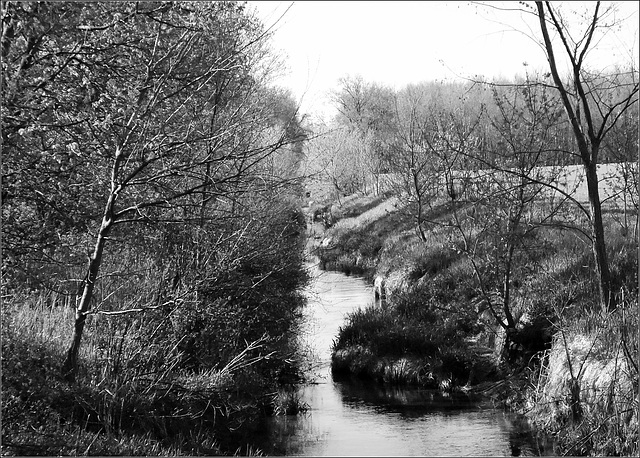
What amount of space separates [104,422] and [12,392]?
1037mm

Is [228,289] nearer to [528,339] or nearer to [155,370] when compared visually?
[155,370]

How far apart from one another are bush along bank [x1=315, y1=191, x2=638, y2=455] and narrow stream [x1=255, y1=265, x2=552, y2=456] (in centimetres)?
50

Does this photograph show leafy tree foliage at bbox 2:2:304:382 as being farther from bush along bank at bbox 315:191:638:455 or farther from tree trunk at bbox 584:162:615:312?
tree trunk at bbox 584:162:615:312

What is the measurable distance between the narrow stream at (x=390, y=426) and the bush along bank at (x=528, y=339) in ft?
1.64

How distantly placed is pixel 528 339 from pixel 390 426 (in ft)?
11.5

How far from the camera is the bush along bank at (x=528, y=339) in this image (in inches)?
379

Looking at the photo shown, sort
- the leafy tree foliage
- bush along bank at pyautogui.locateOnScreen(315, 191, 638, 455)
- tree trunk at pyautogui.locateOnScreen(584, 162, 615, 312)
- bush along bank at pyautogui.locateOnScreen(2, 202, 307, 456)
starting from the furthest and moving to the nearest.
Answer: tree trunk at pyautogui.locateOnScreen(584, 162, 615, 312), bush along bank at pyautogui.locateOnScreen(315, 191, 638, 455), bush along bank at pyautogui.locateOnScreen(2, 202, 307, 456), the leafy tree foliage

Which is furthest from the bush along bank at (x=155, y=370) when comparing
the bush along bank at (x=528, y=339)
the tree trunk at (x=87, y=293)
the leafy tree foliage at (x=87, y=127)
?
the bush along bank at (x=528, y=339)

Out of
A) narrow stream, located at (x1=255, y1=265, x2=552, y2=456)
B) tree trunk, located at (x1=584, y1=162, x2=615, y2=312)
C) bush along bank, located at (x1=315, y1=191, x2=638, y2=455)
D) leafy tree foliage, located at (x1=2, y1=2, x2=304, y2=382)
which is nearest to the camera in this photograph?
leafy tree foliage, located at (x1=2, y1=2, x2=304, y2=382)

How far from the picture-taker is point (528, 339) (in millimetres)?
13531

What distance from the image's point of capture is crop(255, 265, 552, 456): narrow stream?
10.2 m

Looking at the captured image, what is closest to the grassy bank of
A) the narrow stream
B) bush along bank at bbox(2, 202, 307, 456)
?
bush along bank at bbox(2, 202, 307, 456)

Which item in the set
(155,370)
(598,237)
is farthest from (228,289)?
(598,237)

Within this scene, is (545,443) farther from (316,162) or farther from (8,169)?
(316,162)
